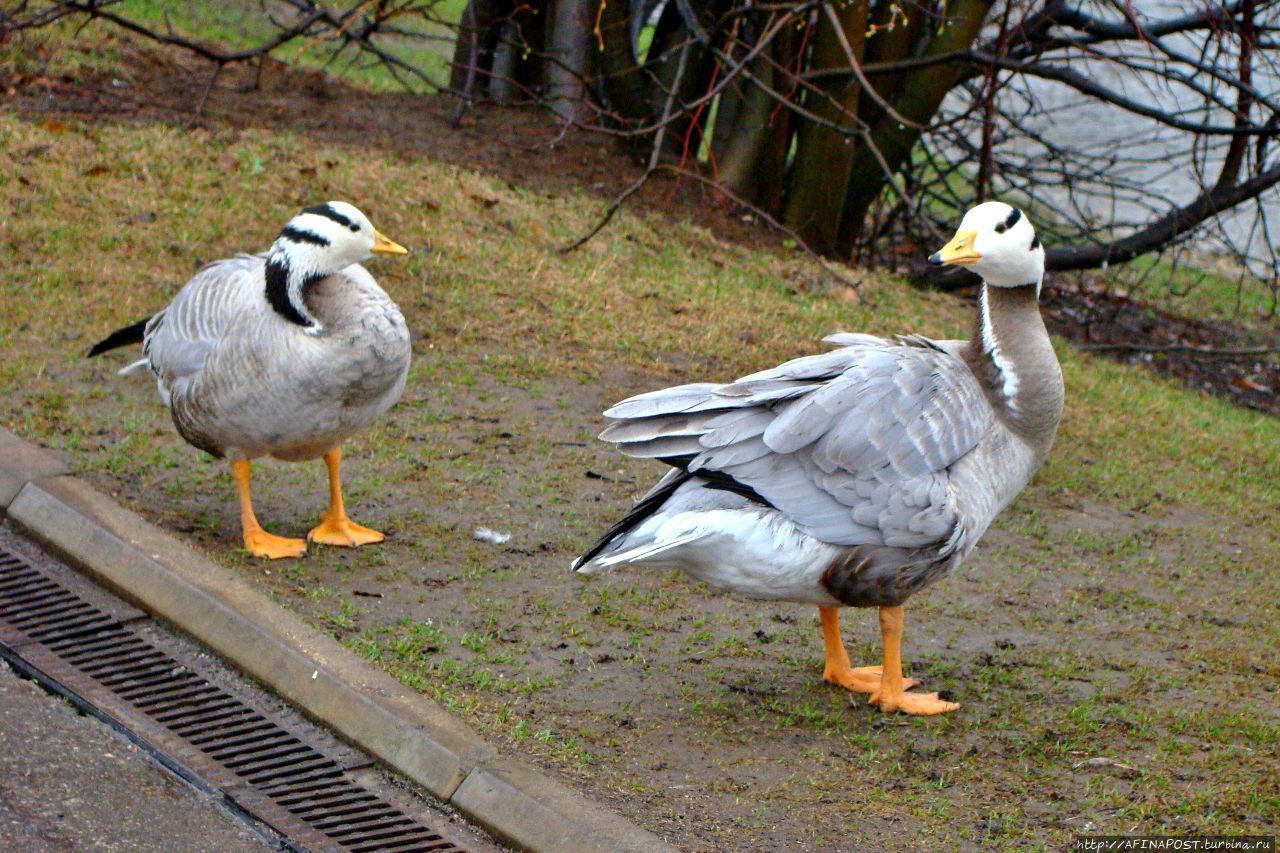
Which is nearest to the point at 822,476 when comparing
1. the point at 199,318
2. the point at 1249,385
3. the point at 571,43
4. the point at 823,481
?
the point at 823,481

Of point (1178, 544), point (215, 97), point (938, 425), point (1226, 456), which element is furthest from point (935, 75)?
point (938, 425)

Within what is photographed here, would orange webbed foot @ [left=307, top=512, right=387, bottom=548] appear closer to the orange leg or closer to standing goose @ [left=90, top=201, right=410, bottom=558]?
standing goose @ [left=90, top=201, right=410, bottom=558]

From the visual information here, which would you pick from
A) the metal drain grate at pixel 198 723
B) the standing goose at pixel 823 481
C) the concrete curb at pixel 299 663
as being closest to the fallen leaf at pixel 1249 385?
the standing goose at pixel 823 481

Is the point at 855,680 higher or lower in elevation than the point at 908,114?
lower

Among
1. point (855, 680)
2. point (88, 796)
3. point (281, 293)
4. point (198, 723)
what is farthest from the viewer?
point (281, 293)

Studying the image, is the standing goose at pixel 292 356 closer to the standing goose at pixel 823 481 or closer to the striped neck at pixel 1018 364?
the standing goose at pixel 823 481

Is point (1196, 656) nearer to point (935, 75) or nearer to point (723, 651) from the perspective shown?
point (723, 651)

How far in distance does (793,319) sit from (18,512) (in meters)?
4.48

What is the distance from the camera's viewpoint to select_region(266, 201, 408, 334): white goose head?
16.2 ft

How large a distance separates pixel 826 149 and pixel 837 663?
5.63m

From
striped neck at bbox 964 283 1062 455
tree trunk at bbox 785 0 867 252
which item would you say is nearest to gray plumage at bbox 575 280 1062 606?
striped neck at bbox 964 283 1062 455

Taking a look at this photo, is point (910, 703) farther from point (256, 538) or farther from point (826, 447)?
point (256, 538)

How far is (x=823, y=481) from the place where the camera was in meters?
4.04

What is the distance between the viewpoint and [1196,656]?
4.87 m
